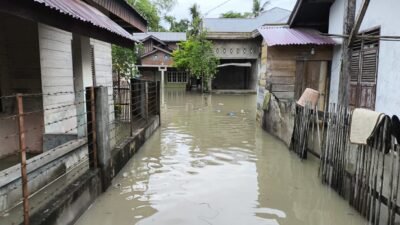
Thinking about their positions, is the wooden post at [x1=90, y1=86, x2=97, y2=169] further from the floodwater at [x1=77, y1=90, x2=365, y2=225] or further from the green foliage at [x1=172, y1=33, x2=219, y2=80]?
the green foliage at [x1=172, y1=33, x2=219, y2=80]

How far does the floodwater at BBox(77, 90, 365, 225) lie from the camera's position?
174 inches

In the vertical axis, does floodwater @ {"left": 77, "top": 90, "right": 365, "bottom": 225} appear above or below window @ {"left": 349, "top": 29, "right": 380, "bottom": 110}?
below

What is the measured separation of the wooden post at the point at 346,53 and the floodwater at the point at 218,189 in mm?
1519

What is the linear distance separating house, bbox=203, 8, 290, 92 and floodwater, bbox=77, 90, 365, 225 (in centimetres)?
1745

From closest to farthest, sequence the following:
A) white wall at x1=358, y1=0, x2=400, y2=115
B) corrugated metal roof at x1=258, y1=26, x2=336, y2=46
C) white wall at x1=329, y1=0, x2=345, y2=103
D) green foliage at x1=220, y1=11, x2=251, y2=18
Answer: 1. white wall at x1=358, y1=0, x2=400, y2=115
2. white wall at x1=329, y1=0, x2=345, y2=103
3. corrugated metal roof at x1=258, y1=26, x2=336, y2=46
4. green foliage at x1=220, y1=11, x2=251, y2=18

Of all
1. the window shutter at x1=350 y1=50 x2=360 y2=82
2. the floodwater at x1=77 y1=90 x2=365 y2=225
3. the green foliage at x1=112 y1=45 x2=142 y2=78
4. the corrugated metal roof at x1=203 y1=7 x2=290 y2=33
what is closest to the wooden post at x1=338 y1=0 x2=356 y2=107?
the floodwater at x1=77 y1=90 x2=365 y2=225

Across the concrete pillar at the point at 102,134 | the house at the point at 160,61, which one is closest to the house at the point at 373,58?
the concrete pillar at the point at 102,134

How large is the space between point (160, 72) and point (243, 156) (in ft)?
101

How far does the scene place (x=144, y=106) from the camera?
10.1m

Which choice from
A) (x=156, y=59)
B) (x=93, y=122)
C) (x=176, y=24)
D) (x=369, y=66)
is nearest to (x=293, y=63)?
(x=369, y=66)

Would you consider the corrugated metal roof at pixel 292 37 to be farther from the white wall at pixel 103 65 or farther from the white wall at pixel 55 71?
the white wall at pixel 55 71

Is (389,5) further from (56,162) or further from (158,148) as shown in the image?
(56,162)

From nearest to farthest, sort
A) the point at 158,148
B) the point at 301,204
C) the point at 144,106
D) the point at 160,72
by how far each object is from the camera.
Answer: the point at 301,204
the point at 158,148
the point at 144,106
the point at 160,72

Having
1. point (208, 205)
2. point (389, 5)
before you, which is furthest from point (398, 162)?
point (389, 5)
